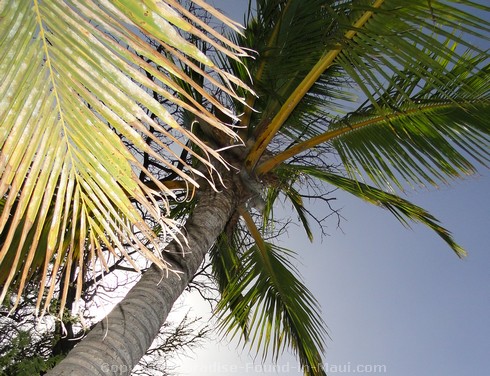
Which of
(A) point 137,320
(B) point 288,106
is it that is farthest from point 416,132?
(A) point 137,320

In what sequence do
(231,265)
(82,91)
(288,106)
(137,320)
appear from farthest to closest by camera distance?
(231,265)
(288,106)
(137,320)
(82,91)

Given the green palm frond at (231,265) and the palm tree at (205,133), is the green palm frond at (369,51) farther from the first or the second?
the green palm frond at (231,265)

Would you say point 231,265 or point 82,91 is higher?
point 231,265

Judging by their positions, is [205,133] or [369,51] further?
[205,133]

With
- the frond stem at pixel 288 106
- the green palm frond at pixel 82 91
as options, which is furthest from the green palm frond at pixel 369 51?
the green palm frond at pixel 82 91

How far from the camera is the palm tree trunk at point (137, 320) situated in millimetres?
1565

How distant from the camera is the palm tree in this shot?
81 cm

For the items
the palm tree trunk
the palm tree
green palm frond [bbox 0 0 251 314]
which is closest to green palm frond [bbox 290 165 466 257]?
the palm tree

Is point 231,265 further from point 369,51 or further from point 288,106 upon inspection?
point 369,51

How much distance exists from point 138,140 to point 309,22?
2.43 meters

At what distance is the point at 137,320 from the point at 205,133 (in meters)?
1.83

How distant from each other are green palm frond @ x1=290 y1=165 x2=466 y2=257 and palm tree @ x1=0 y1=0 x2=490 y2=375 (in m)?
0.02

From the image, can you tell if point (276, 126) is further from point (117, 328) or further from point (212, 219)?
point (117, 328)

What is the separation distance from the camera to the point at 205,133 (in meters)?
3.43
